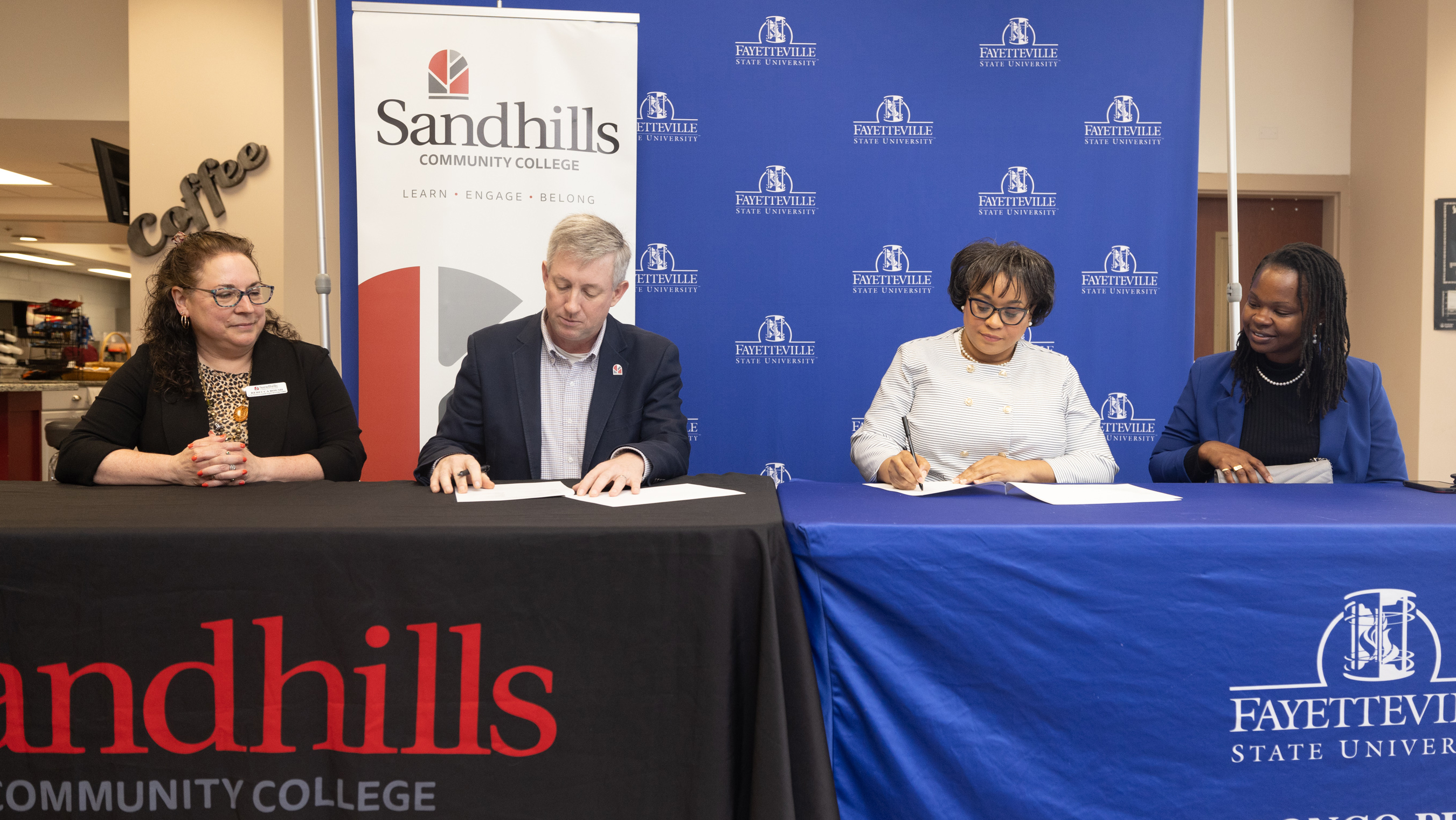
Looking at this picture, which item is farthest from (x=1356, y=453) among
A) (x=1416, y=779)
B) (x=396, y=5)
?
(x=396, y=5)

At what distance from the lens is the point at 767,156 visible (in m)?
2.83

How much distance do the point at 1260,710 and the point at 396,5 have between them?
9.46ft

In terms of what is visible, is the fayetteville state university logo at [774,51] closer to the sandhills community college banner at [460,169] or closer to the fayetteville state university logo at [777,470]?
the sandhills community college banner at [460,169]

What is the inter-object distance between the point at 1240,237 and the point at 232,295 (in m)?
5.01

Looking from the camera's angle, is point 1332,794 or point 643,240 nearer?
point 1332,794

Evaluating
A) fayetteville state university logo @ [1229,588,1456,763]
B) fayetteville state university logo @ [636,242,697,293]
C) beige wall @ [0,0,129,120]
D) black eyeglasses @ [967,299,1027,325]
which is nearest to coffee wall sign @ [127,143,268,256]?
beige wall @ [0,0,129,120]

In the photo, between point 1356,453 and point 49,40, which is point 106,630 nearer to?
point 1356,453

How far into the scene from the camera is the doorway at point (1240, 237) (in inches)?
180

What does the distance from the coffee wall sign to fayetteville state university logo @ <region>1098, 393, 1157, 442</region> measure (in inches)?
164

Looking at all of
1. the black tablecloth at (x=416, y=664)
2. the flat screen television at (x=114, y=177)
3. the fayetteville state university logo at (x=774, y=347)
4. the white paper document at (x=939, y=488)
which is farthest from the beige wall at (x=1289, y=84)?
the flat screen television at (x=114, y=177)

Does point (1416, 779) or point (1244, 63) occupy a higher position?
point (1244, 63)

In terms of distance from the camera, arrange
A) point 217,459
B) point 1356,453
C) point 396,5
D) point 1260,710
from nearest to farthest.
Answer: point 1260,710 → point 217,459 → point 1356,453 → point 396,5

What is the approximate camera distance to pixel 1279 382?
6.39ft

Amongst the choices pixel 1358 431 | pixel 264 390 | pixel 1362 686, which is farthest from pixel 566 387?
pixel 1358 431
